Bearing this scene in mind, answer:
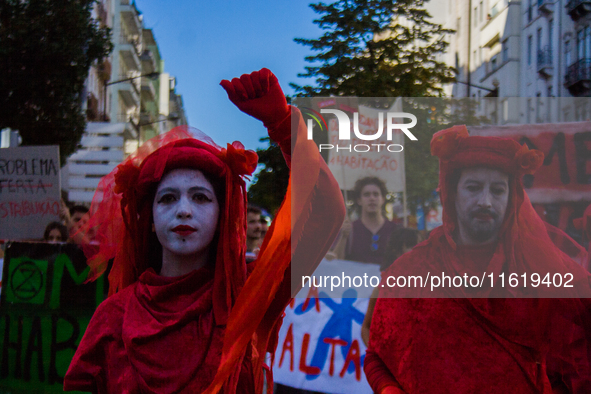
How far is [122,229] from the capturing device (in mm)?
2662

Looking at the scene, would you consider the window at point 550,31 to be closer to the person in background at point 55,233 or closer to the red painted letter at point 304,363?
the person in background at point 55,233

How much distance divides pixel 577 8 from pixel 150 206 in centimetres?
2062

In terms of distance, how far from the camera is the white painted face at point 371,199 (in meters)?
2.81

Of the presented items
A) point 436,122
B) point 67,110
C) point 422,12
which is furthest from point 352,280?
point 67,110

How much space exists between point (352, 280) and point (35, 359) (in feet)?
9.59

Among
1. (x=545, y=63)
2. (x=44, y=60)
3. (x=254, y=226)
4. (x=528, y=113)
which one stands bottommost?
(x=254, y=226)

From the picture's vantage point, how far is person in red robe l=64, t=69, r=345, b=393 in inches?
89.5

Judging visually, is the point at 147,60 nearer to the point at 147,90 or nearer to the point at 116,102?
the point at 147,90

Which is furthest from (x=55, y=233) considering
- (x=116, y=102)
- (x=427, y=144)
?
(x=116, y=102)

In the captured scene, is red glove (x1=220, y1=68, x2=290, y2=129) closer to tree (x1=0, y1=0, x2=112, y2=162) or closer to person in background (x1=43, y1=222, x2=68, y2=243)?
person in background (x1=43, y1=222, x2=68, y2=243)

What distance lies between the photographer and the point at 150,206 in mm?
2625

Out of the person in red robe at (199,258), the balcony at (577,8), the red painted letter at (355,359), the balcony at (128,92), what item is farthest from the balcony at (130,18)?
the person in red robe at (199,258)

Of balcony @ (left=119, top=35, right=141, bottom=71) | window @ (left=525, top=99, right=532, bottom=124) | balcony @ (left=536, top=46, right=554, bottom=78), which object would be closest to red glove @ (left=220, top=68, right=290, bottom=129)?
window @ (left=525, top=99, right=532, bottom=124)

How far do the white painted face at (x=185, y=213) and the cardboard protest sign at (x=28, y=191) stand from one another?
454 cm
